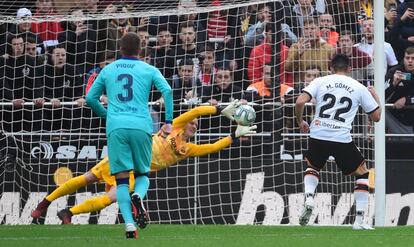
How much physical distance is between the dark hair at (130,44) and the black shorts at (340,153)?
306 centimetres

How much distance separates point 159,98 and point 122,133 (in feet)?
20.6

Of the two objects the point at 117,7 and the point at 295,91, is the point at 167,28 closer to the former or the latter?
the point at 117,7

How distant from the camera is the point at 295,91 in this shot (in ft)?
55.3

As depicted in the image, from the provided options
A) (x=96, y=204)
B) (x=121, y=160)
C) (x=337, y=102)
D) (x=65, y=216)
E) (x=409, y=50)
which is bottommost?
(x=65, y=216)

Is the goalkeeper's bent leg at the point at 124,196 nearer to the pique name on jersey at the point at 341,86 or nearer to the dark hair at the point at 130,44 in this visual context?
the dark hair at the point at 130,44

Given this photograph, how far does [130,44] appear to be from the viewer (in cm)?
1130

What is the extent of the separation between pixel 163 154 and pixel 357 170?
2.88 metres

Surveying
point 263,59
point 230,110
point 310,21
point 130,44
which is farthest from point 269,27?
point 130,44

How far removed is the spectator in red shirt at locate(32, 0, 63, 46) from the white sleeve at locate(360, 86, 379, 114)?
606 cm

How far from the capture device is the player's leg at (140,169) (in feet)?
36.3

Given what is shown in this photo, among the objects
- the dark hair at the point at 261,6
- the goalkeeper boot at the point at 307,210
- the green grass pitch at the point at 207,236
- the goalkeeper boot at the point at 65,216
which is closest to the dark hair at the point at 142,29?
the dark hair at the point at 261,6

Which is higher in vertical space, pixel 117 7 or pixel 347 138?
pixel 117 7

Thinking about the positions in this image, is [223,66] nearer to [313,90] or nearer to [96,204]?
[96,204]

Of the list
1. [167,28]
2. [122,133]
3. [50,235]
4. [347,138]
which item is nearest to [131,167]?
[122,133]
